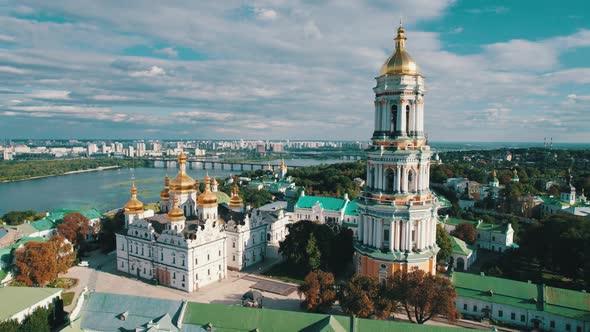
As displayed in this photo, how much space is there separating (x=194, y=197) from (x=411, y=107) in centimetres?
1577

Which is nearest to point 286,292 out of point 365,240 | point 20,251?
point 365,240

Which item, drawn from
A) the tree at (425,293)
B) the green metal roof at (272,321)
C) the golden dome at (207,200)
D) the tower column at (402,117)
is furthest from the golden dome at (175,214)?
the tower column at (402,117)

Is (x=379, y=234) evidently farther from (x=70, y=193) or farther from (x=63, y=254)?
(x=70, y=193)

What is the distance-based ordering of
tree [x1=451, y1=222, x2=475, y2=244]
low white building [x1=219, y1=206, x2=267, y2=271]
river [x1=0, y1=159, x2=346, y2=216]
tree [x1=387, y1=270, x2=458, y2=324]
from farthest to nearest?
1. river [x1=0, y1=159, x2=346, y2=216]
2. tree [x1=451, y1=222, x2=475, y2=244]
3. low white building [x1=219, y1=206, x2=267, y2=271]
4. tree [x1=387, y1=270, x2=458, y2=324]

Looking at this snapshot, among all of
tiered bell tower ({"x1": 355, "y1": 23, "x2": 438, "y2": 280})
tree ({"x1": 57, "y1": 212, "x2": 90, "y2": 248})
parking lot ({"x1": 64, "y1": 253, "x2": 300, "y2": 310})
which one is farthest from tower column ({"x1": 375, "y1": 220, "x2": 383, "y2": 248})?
tree ({"x1": 57, "y1": 212, "x2": 90, "y2": 248})

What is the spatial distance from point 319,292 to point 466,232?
1574cm

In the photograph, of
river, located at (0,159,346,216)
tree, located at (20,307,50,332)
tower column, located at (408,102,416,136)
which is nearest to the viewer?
tree, located at (20,307,50,332)

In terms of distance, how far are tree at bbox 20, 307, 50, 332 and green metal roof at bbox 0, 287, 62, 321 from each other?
32.1 inches

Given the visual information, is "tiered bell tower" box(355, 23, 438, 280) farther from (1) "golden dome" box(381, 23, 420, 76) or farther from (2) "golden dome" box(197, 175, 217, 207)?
(2) "golden dome" box(197, 175, 217, 207)

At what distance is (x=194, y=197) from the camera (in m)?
26.8

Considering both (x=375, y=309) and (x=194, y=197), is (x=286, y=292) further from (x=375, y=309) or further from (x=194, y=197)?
(x=194, y=197)

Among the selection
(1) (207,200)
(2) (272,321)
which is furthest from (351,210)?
(2) (272,321)

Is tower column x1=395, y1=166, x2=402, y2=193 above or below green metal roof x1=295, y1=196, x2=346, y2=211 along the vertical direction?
above

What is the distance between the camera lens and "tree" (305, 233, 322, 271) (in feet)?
71.5
